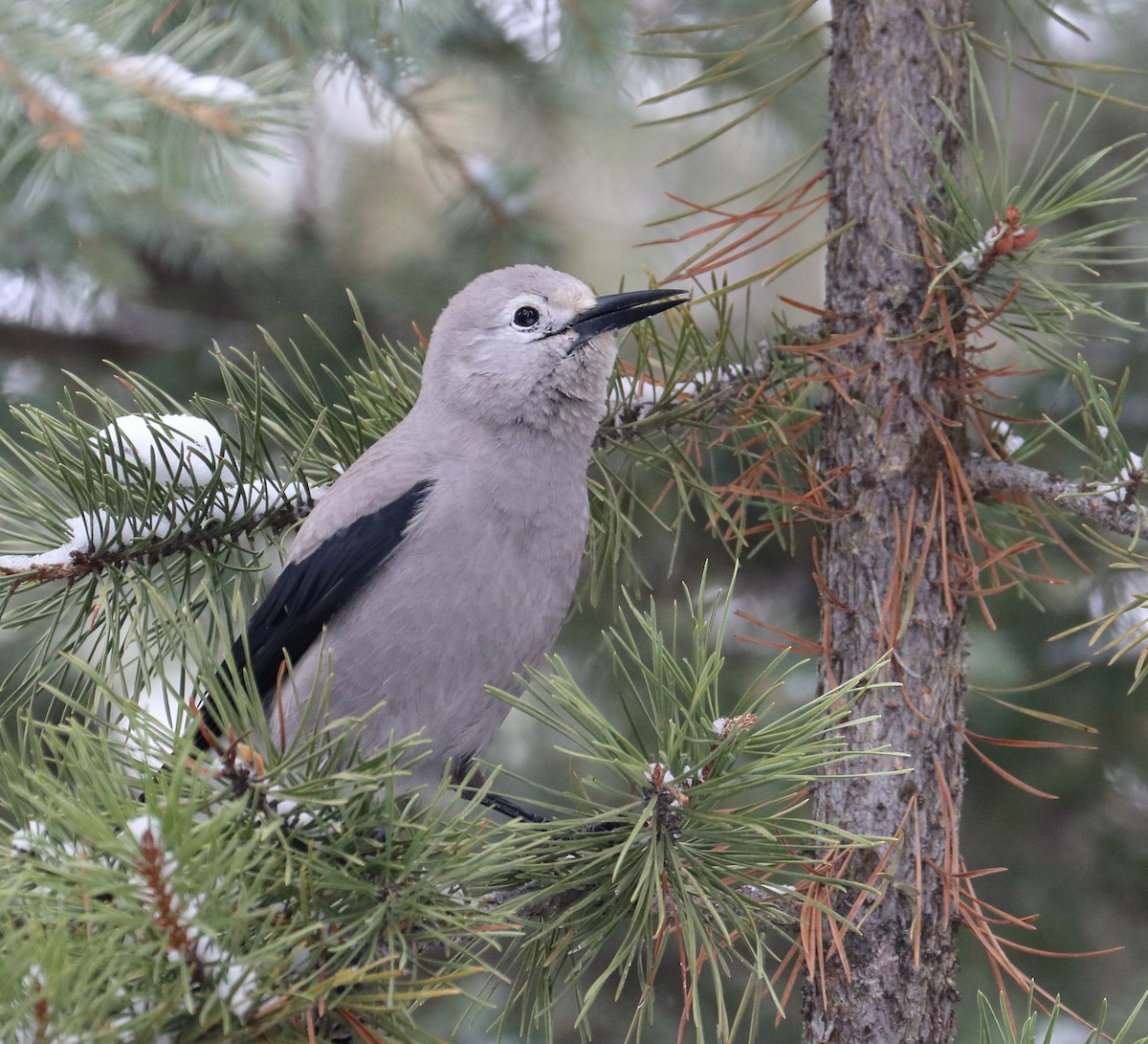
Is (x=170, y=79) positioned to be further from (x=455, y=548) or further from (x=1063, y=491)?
(x=1063, y=491)

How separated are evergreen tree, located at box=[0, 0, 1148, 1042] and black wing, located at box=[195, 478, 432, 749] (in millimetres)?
95

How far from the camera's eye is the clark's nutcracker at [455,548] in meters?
2.16

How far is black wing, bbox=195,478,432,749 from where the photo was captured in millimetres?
2215

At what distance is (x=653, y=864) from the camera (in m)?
1.45

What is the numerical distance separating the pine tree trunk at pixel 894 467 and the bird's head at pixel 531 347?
42cm

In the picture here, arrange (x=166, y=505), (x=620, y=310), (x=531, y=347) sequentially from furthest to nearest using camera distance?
(x=531, y=347) < (x=620, y=310) < (x=166, y=505)

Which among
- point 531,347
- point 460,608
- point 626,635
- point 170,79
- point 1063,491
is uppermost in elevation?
point 170,79

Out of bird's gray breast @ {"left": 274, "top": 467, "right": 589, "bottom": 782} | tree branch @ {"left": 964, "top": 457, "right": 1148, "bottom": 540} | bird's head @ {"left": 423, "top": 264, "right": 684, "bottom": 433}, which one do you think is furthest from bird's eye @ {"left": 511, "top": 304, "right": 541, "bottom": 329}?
tree branch @ {"left": 964, "top": 457, "right": 1148, "bottom": 540}

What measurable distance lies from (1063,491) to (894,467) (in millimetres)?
280

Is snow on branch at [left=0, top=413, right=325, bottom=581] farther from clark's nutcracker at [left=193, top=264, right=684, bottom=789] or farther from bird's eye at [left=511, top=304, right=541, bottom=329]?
bird's eye at [left=511, top=304, right=541, bottom=329]

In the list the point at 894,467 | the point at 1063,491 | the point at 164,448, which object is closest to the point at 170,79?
the point at 164,448

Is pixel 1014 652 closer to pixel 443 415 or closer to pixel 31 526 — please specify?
pixel 443 415

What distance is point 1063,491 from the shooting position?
1.88m

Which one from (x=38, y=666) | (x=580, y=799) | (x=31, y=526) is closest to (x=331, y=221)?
(x=31, y=526)
